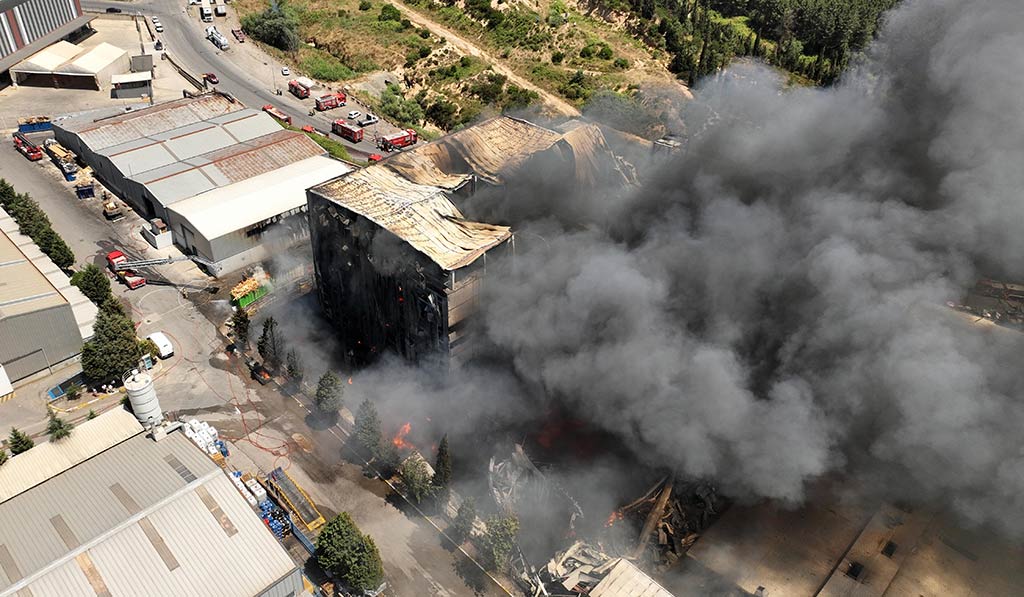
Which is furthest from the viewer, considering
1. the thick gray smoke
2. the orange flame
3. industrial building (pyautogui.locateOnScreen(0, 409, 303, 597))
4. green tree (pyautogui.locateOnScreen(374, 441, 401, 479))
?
the orange flame

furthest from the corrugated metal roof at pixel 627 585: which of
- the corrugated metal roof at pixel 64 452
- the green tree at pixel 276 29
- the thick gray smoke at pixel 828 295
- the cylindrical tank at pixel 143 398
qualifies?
the green tree at pixel 276 29

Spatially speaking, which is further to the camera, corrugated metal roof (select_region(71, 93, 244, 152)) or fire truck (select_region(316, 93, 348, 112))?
fire truck (select_region(316, 93, 348, 112))

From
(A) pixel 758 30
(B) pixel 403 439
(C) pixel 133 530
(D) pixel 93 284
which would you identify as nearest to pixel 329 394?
(B) pixel 403 439

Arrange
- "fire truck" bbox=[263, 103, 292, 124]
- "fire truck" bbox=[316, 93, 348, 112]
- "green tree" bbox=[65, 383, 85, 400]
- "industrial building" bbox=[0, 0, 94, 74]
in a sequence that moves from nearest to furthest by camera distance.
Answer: "green tree" bbox=[65, 383, 85, 400] < "fire truck" bbox=[263, 103, 292, 124] < "industrial building" bbox=[0, 0, 94, 74] < "fire truck" bbox=[316, 93, 348, 112]

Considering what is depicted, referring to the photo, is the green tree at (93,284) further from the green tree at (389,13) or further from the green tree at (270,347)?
the green tree at (389,13)

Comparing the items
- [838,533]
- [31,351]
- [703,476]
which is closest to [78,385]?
[31,351]

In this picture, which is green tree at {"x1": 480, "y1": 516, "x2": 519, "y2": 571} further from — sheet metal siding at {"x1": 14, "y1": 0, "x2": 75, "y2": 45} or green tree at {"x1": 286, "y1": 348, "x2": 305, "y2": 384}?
sheet metal siding at {"x1": 14, "y1": 0, "x2": 75, "y2": 45}

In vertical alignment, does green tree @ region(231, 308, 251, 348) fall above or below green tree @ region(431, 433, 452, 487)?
below

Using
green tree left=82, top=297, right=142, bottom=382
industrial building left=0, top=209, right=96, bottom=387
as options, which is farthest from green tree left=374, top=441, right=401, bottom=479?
industrial building left=0, top=209, right=96, bottom=387
